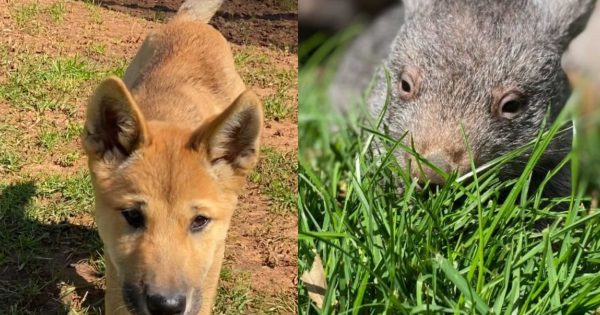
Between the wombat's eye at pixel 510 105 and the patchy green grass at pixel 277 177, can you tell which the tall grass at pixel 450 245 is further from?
the patchy green grass at pixel 277 177

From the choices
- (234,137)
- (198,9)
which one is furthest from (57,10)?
(234,137)

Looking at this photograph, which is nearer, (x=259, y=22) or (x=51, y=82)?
(x=51, y=82)

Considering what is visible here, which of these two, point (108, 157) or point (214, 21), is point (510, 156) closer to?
point (108, 157)

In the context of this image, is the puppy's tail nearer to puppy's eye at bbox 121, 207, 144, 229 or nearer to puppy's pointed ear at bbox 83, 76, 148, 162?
puppy's pointed ear at bbox 83, 76, 148, 162

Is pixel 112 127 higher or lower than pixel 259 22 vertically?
lower

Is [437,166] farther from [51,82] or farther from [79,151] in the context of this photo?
[51,82]
